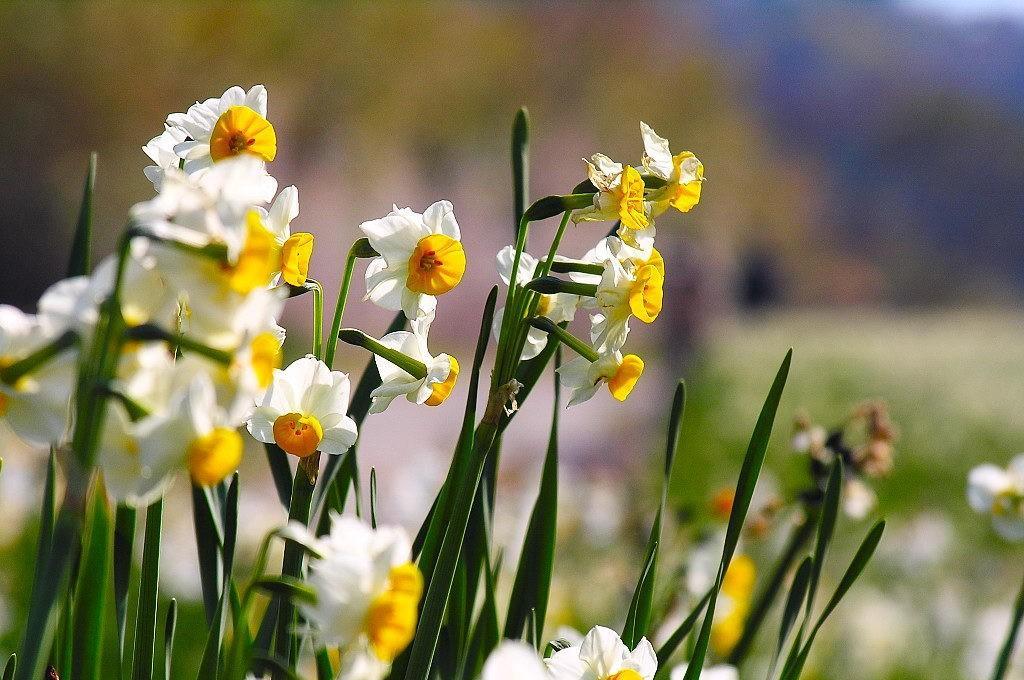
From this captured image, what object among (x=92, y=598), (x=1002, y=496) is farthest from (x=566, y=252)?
(x=92, y=598)

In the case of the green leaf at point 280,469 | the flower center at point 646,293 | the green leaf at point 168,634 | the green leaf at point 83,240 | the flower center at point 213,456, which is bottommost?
the green leaf at point 168,634

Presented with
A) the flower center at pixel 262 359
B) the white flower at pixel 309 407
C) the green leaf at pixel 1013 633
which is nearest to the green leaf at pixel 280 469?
the white flower at pixel 309 407

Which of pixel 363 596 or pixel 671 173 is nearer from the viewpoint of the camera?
pixel 363 596

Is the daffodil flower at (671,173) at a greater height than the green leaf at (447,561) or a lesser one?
greater

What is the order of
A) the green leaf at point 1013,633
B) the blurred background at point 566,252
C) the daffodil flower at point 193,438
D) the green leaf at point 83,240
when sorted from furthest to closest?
1. the blurred background at point 566,252
2. the green leaf at point 1013,633
3. the green leaf at point 83,240
4. the daffodil flower at point 193,438

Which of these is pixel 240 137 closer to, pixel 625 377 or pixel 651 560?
pixel 625 377

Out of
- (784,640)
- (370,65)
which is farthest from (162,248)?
(370,65)

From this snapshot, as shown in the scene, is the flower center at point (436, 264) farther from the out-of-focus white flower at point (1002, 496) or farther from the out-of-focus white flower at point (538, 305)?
the out-of-focus white flower at point (1002, 496)

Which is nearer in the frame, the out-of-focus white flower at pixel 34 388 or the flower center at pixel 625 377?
the out-of-focus white flower at pixel 34 388
